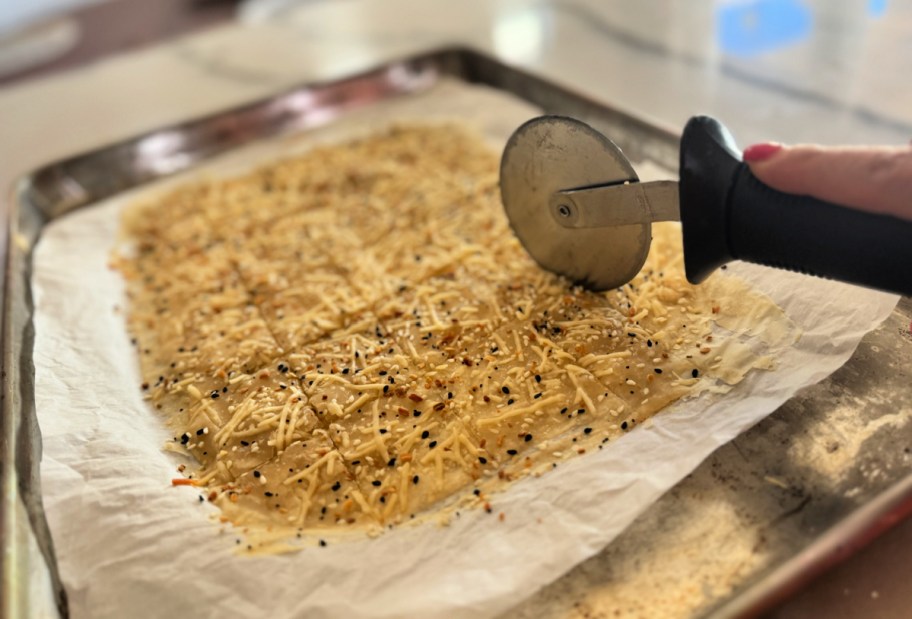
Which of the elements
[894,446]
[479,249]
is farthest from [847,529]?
[479,249]

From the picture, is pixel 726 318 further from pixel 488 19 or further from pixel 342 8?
pixel 342 8

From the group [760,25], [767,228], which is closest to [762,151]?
[767,228]

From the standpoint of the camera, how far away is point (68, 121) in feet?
10.8

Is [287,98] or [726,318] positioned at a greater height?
[287,98]

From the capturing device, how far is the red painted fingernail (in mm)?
1237

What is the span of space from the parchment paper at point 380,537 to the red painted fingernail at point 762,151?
1.43 feet

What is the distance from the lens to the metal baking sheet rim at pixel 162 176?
1146 mm

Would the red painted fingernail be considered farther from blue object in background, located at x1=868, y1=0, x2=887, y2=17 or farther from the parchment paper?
blue object in background, located at x1=868, y1=0, x2=887, y2=17

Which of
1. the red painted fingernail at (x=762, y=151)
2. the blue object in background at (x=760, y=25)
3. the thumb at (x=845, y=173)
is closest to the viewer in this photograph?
the thumb at (x=845, y=173)

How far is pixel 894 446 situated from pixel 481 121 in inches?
67.1

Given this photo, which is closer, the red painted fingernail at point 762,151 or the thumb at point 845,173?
the thumb at point 845,173

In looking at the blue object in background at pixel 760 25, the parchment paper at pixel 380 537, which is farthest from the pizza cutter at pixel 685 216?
the blue object in background at pixel 760 25

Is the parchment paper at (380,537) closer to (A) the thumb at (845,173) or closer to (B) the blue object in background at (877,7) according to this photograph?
(A) the thumb at (845,173)

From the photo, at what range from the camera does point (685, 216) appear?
1354 mm
